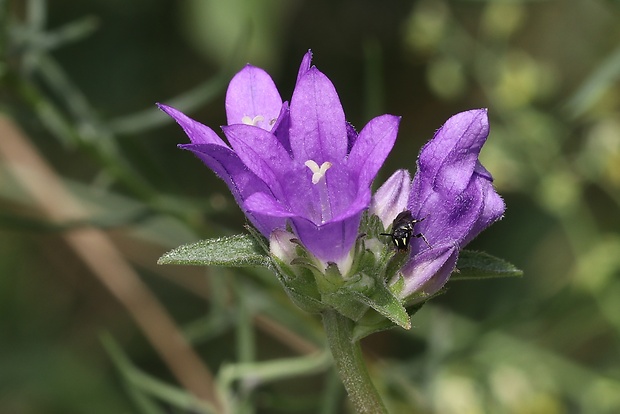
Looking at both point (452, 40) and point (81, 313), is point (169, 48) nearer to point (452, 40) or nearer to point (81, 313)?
point (81, 313)

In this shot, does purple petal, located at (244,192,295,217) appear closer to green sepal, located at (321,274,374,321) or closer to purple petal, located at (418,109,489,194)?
green sepal, located at (321,274,374,321)

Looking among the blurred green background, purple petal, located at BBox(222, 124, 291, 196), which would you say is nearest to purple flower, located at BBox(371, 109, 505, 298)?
purple petal, located at BBox(222, 124, 291, 196)

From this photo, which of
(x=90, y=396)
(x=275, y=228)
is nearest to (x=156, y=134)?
(x=90, y=396)

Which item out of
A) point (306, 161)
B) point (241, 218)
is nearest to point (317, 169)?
point (306, 161)

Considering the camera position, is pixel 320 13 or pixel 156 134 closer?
pixel 156 134

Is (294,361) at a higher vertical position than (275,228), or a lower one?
lower

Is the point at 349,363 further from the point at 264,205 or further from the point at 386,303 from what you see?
the point at 264,205

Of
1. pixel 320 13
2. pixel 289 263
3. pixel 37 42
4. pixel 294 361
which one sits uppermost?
pixel 37 42

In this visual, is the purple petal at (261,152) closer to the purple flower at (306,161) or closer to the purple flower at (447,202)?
the purple flower at (306,161)
